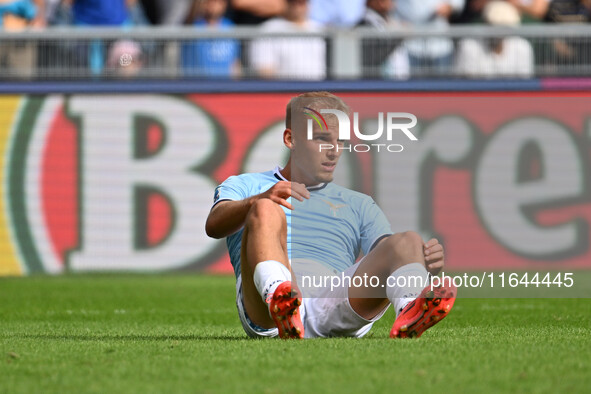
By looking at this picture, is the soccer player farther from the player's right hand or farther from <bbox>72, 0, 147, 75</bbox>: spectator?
<bbox>72, 0, 147, 75</bbox>: spectator

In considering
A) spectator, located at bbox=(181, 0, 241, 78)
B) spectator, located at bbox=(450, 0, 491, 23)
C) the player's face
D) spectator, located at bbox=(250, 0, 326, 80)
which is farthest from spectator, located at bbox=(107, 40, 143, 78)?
the player's face

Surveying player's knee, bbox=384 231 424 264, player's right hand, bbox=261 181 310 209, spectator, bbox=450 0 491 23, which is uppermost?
player's right hand, bbox=261 181 310 209

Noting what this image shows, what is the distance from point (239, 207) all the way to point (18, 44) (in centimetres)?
779

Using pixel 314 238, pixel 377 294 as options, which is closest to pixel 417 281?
pixel 377 294

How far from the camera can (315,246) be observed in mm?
5582

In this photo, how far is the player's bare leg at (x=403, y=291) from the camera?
Result: 509cm

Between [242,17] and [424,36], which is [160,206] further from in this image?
[424,36]

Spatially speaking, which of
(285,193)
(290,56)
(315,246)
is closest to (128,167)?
(290,56)

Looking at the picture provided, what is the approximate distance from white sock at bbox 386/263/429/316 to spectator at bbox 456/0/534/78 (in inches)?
296

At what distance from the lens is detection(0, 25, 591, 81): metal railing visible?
12383 millimetres

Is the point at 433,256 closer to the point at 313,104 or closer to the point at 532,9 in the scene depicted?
the point at 313,104

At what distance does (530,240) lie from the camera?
30.0 feet

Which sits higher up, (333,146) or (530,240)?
(333,146)

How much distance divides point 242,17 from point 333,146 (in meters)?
8.16
